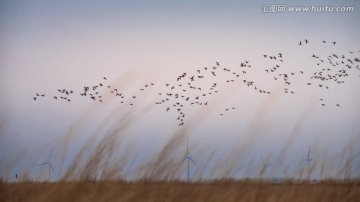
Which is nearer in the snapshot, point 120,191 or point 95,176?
point 95,176

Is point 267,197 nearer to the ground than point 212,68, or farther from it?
nearer to the ground

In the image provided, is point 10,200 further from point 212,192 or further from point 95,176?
point 212,192

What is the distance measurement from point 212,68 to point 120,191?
43.4 inches

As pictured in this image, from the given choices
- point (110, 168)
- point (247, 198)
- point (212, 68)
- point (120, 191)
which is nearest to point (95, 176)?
point (110, 168)

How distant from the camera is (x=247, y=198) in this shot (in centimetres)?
264

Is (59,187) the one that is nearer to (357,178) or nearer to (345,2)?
(357,178)

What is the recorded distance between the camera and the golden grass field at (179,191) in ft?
8.21

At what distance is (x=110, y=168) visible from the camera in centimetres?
239

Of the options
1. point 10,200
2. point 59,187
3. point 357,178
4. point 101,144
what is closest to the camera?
point 101,144

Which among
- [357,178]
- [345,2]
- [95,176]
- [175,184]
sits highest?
[345,2]

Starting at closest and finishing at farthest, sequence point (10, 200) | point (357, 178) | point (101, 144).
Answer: point (101, 144), point (10, 200), point (357, 178)

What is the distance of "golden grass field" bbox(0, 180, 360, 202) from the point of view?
250 cm

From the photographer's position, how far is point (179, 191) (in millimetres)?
2625

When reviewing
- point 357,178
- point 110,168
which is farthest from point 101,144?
point 357,178
